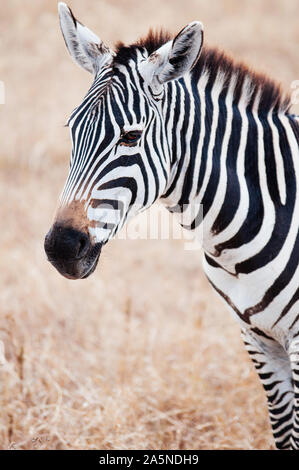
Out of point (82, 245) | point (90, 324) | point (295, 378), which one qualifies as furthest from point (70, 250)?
point (90, 324)

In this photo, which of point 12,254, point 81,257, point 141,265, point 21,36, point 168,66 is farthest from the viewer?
point 21,36

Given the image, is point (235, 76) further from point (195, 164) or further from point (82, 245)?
point (82, 245)

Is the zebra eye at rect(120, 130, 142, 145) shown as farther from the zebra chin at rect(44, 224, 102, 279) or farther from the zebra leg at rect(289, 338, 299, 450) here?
the zebra leg at rect(289, 338, 299, 450)

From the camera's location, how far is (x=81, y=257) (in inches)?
102

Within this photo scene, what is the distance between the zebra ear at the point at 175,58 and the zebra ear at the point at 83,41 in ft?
0.90

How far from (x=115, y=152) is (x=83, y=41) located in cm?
74

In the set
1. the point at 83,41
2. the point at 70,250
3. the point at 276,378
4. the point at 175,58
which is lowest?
the point at 276,378

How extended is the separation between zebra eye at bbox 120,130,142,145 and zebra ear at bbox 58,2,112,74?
1.60 ft

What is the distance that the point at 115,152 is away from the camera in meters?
2.66

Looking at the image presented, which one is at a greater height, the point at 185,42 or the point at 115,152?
the point at 185,42

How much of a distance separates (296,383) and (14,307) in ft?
11.8
